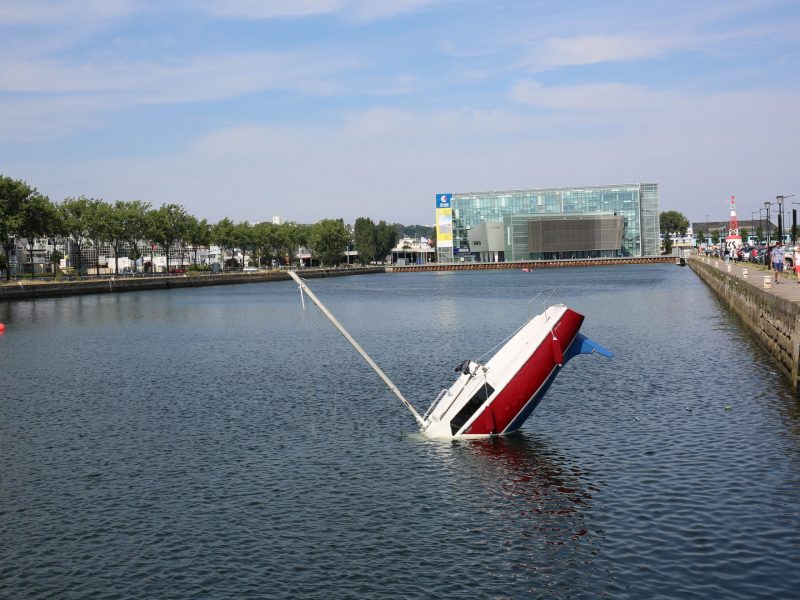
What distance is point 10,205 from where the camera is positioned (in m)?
170

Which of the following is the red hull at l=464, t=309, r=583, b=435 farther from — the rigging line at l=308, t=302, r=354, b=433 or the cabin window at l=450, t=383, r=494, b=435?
the rigging line at l=308, t=302, r=354, b=433

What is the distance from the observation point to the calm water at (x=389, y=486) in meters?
22.6

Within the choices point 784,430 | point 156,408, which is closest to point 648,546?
point 784,430

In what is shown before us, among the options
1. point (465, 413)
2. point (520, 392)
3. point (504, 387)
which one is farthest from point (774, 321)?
point (465, 413)

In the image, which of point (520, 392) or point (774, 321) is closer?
point (520, 392)

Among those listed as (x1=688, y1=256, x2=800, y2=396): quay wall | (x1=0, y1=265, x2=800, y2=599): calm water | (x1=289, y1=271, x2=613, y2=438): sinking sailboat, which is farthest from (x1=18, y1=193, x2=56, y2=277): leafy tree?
(x1=289, y1=271, x2=613, y2=438): sinking sailboat

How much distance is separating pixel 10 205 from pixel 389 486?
530ft

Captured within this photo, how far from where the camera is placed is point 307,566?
23.4 meters

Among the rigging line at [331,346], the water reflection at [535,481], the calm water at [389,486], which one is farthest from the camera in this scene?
the rigging line at [331,346]

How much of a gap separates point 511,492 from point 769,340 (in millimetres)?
37094

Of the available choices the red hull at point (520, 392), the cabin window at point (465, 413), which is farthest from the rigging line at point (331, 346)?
the red hull at point (520, 392)

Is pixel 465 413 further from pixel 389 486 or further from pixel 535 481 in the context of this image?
pixel 389 486

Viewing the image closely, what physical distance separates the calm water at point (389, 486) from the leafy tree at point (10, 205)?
115848 mm

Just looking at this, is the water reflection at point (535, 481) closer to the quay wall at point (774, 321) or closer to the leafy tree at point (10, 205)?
the quay wall at point (774, 321)
